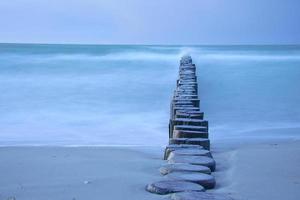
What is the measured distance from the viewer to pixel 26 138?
20.3 feet

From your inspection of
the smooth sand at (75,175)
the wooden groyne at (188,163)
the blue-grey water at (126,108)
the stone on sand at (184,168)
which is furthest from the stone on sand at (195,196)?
the blue-grey water at (126,108)

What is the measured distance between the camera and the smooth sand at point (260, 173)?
2.89 metres

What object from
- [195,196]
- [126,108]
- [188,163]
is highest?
[126,108]

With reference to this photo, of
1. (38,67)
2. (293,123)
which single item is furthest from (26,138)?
(38,67)

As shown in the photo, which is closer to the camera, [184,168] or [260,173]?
[184,168]

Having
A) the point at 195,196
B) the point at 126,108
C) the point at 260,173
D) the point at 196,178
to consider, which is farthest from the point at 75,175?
the point at 126,108

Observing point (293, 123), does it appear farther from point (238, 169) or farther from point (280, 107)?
point (238, 169)

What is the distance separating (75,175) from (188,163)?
73cm

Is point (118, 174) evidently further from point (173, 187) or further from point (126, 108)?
point (126, 108)

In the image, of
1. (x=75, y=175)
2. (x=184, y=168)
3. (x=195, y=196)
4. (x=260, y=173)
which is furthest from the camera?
(x=260, y=173)

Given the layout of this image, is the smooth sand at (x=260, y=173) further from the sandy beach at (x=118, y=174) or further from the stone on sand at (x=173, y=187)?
the stone on sand at (x=173, y=187)

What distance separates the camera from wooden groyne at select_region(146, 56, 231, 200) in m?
2.58

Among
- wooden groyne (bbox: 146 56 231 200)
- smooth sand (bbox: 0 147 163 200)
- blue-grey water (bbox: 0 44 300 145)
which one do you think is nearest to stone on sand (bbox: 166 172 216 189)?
wooden groyne (bbox: 146 56 231 200)

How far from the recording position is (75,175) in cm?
326
